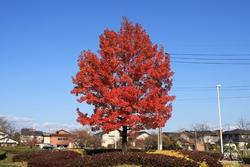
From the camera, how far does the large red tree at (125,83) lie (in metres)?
24.1

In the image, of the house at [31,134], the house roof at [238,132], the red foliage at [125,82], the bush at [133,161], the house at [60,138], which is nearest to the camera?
the bush at [133,161]

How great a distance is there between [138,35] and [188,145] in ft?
181

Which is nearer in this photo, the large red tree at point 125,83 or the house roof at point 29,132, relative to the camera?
the large red tree at point 125,83

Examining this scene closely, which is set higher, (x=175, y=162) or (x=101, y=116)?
(x=101, y=116)

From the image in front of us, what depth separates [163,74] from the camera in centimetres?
2514

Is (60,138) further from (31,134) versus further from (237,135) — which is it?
(237,135)

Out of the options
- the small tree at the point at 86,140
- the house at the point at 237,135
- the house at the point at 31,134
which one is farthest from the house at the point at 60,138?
the house at the point at 237,135

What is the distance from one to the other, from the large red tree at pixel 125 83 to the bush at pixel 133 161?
4183 millimetres

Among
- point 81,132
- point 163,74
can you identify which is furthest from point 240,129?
point 163,74

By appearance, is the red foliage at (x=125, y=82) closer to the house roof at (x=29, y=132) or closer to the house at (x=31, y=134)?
the house at (x=31, y=134)

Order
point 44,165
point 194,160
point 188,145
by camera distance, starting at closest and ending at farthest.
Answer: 1. point 194,160
2. point 44,165
3. point 188,145

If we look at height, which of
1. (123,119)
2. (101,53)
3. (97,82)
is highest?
(101,53)

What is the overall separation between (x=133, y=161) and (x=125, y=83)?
6.50 meters

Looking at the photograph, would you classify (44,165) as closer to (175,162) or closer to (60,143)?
(175,162)
